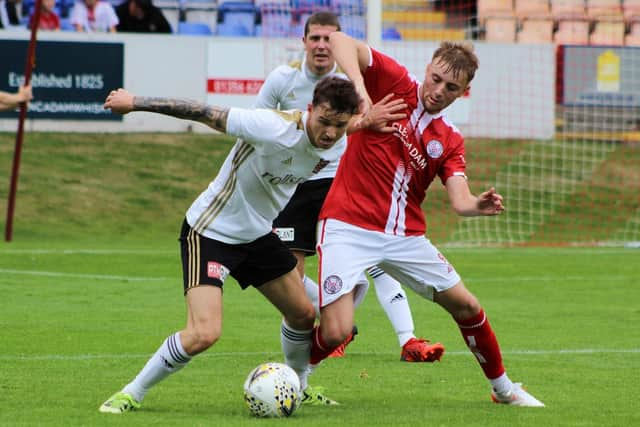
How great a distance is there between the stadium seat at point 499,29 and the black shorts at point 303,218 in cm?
1598

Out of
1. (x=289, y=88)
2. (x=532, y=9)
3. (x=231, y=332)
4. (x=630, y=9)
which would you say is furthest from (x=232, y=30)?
(x=289, y=88)

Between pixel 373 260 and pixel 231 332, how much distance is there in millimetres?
3573

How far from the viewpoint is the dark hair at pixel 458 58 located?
761cm

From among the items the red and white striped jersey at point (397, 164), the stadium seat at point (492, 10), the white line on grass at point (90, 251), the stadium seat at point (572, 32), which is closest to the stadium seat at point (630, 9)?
the stadium seat at point (572, 32)

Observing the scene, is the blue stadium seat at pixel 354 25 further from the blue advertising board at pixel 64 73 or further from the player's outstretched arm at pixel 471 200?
the player's outstretched arm at pixel 471 200

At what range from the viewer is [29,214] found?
845 inches

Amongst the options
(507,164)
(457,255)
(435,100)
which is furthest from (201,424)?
(507,164)

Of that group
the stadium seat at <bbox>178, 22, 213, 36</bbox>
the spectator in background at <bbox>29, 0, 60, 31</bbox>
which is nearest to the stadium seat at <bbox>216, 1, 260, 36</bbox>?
the stadium seat at <bbox>178, 22, 213, 36</bbox>

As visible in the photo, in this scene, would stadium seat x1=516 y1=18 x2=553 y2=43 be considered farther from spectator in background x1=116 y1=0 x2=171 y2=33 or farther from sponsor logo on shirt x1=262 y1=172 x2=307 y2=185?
sponsor logo on shirt x1=262 y1=172 x2=307 y2=185

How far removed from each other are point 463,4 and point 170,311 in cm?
1597

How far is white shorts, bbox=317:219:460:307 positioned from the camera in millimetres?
7766

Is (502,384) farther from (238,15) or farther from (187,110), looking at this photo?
(238,15)

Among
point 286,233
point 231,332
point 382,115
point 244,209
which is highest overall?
point 382,115

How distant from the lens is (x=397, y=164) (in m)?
7.95
